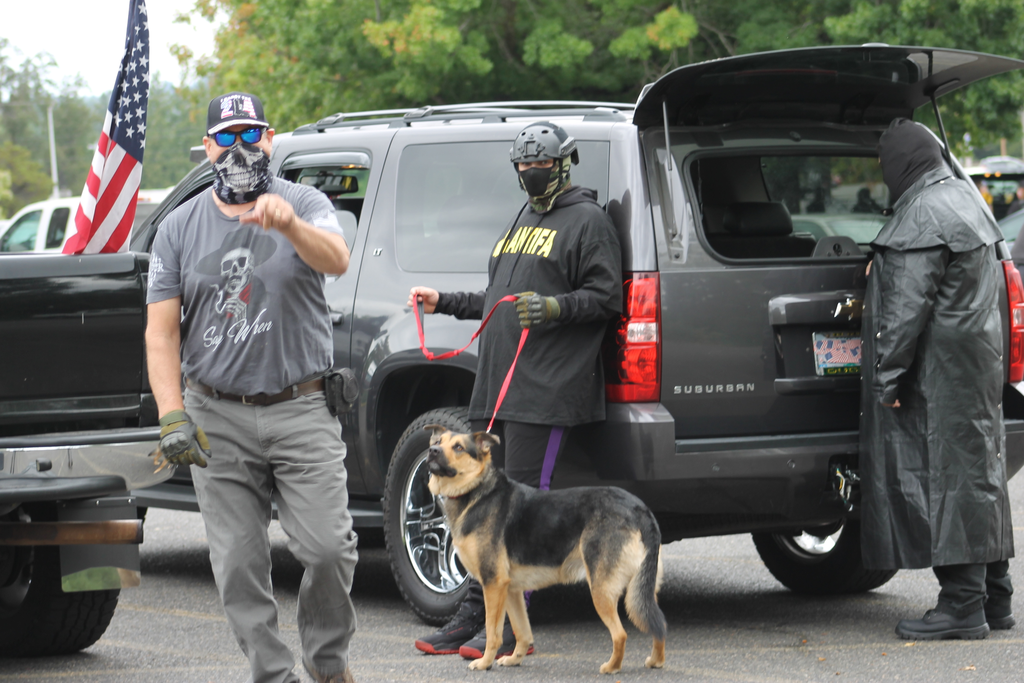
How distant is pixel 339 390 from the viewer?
4.18 metres

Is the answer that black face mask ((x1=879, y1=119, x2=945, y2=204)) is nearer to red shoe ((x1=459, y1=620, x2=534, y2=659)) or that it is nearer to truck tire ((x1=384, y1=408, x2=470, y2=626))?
truck tire ((x1=384, y1=408, x2=470, y2=626))

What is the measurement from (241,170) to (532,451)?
167 cm

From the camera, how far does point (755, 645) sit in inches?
214

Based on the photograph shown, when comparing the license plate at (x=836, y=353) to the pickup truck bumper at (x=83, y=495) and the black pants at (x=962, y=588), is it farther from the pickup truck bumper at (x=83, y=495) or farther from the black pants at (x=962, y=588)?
the pickup truck bumper at (x=83, y=495)

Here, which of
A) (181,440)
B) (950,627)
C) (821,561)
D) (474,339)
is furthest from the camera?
(821,561)

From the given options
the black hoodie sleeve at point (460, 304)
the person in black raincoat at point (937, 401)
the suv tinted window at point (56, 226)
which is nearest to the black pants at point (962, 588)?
the person in black raincoat at point (937, 401)

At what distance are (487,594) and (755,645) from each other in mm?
1213

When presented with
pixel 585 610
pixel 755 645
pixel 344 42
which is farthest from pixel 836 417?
pixel 344 42

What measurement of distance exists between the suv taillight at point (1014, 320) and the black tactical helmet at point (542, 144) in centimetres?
193

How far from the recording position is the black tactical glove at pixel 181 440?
3936 mm

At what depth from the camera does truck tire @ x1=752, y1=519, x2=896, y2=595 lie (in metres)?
6.38

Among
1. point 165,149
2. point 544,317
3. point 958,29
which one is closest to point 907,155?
point 544,317

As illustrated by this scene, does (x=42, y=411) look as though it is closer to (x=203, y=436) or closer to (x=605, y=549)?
(x=203, y=436)

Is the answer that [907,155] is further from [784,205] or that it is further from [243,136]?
[243,136]
